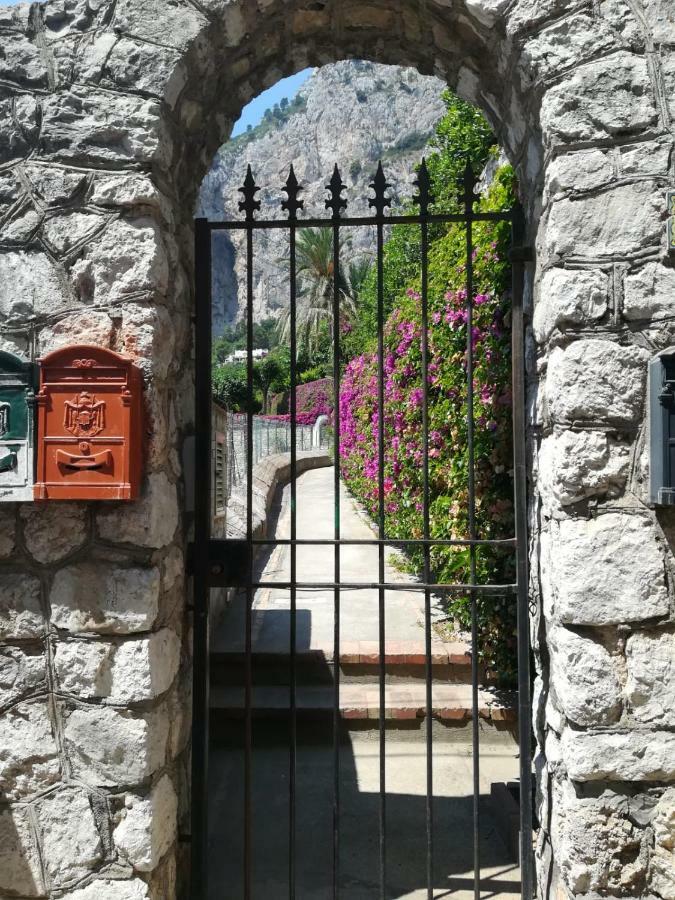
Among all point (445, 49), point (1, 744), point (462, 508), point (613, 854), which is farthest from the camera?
point (462, 508)

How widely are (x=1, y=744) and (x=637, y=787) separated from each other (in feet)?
6.49

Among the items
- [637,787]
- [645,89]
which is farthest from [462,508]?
[645,89]

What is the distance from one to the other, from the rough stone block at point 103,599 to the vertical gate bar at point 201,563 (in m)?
0.35

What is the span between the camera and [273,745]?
3.94m

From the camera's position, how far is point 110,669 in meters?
2.07

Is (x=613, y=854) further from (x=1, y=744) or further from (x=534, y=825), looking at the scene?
(x=1, y=744)

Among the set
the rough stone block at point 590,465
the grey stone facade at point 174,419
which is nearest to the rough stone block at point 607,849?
the grey stone facade at point 174,419

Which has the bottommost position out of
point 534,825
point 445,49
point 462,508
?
point 534,825

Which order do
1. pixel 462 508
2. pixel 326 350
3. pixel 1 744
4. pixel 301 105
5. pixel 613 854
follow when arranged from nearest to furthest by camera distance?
pixel 613 854, pixel 1 744, pixel 462 508, pixel 326 350, pixel 301 105

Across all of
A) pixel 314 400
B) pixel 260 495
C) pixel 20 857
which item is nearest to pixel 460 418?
pixel 20 857

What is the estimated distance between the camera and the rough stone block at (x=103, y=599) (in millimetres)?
2064

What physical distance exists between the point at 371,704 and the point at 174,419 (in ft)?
8.22

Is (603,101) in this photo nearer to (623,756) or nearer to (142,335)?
(142,335)

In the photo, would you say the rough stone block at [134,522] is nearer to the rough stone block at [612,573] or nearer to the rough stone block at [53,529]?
the rough stone block at [53,529]
